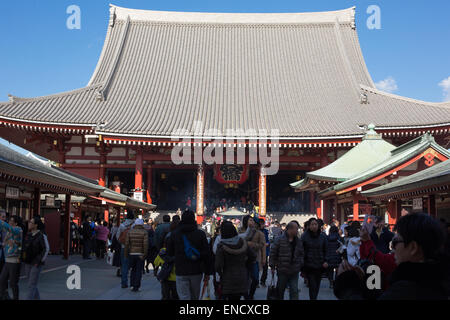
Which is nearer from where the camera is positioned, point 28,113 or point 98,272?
point 98,272

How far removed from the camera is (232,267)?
696 cm

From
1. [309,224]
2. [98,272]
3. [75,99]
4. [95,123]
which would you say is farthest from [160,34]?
[309,224]

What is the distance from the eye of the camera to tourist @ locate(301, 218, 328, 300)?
8531mm

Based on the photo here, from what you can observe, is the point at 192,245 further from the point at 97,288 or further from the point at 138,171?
the point at 138,171

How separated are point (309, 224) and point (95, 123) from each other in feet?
58.1

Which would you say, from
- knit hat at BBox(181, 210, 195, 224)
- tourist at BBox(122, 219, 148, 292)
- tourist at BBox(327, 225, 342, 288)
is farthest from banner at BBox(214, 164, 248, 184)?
knit hat at BBox(181, 210, 195, 224)

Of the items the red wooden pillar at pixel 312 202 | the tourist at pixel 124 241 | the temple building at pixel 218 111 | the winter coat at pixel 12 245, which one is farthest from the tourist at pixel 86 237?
the red wooden pillar at pixel 312 202

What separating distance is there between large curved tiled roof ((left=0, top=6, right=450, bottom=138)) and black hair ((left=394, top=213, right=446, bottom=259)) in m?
22.0

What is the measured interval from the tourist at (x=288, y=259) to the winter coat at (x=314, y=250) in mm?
269

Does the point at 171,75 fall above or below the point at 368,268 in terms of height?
above

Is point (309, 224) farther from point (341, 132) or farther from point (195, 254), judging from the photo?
point (341, 132)

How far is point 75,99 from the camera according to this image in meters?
27.9

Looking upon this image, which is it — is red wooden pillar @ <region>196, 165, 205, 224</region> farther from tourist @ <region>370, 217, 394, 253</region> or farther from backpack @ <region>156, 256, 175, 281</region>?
backpack @ <region>156, 256, 175, 281</region>
